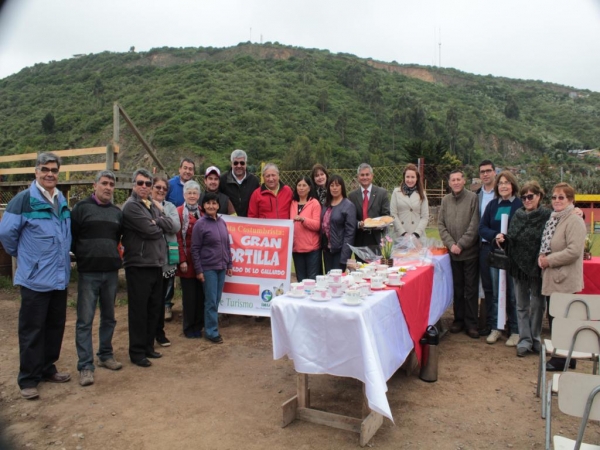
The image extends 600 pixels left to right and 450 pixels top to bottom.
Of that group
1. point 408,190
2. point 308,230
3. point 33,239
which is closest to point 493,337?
point 408,190

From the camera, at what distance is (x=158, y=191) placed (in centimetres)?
492

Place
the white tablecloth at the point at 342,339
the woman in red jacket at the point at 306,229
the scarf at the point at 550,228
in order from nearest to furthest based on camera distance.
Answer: the white tablecloth at the point at 342,339 → the scarf at the point at 550,228 → the woman in red jacket at the point at 306,229

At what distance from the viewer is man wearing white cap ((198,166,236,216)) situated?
553 cm

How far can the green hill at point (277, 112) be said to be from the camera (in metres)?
45.0

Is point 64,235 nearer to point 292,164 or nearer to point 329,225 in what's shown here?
point 329,225

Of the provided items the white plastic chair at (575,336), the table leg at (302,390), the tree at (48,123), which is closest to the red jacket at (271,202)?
the table leg at (302,390)

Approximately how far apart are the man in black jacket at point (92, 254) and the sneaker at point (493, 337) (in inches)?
168

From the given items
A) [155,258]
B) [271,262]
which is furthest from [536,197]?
[155,258]

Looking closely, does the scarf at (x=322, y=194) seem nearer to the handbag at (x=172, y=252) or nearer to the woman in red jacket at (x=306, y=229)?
the woman in red jacket at (x=306, y=229)

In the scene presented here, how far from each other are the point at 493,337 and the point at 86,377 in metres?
4.48

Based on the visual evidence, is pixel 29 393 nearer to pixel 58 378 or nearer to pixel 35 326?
pixel 58 378

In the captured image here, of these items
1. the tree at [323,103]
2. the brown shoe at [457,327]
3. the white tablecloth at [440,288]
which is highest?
the tree at [323,103]

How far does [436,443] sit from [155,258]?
3085 millimetres

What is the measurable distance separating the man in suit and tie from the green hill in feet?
89.7
